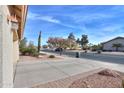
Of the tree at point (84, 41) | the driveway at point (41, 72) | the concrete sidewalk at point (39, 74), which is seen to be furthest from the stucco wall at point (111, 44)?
the concrete sidewalk at point (39, 74)

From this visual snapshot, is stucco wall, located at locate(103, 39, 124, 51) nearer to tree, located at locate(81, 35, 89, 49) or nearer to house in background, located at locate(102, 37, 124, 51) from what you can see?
house in background, located at locate(102, 37, 124, 51)

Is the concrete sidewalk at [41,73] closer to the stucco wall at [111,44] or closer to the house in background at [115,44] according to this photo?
the house in background at [115,44]

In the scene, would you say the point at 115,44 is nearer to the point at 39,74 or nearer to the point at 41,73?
the point at 41,73

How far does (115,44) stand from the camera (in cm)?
6062

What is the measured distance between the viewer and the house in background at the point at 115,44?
59.3 m

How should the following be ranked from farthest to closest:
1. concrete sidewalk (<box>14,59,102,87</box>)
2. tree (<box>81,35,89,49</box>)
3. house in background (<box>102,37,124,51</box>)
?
tree (<box>81,35,89,49</box>)
house in background (<box>102,37,124,51</box>)
concrete sidewalk (<box>14,59,102,87</box>)

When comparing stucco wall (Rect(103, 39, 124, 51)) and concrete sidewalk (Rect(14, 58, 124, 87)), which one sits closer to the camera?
concrete sidewalk (Rect(14, 58, 124, 87))

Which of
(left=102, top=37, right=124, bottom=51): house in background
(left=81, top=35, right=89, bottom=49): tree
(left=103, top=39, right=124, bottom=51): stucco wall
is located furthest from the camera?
(left=81, top=35, right=89, bottom=49): tree

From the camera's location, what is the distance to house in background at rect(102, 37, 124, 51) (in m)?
59.3

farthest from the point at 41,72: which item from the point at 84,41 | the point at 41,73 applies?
the point at 84,41

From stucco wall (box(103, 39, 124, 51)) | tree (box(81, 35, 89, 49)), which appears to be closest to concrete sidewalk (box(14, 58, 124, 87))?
stucco wall (box(103, 39, 124, 51))
